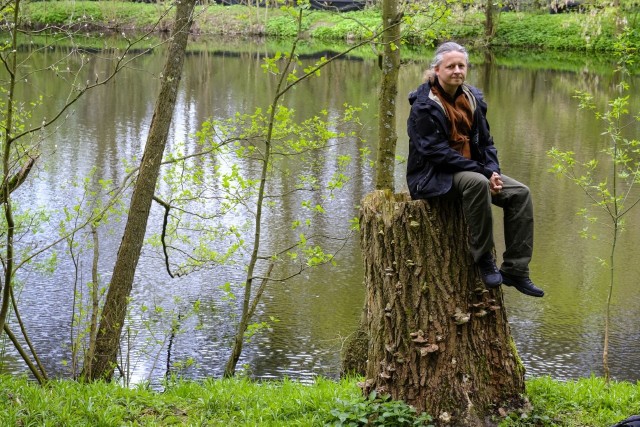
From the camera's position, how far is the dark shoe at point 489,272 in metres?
4.41

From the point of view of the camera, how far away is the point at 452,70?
14.8 feet

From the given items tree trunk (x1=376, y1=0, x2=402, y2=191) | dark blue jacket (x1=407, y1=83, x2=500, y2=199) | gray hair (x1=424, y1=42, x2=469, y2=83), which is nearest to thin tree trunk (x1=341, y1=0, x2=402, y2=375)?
tree trunk (x1=376, y1=0, x2=402, y2=191)

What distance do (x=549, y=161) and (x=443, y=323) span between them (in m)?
15.6

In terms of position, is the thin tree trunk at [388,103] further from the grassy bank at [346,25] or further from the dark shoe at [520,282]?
the grassy bank at [346,25]

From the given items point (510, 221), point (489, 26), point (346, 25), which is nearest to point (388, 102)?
point (510, 221)

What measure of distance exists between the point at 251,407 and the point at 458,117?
7.06 ft

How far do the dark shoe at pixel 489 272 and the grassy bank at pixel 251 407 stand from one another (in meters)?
0.77

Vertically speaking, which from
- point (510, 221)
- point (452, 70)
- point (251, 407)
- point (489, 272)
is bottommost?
point (251, 407)

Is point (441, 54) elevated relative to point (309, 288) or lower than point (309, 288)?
elevated

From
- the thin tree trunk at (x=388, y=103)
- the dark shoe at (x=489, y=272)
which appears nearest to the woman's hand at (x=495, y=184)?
the dark shoe at (x=489, y=272)

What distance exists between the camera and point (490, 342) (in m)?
4.57

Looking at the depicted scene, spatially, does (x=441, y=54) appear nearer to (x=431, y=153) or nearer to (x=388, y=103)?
(x=431, y=153)

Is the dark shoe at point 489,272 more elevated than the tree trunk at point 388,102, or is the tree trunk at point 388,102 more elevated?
the tree trunk at point 388,102

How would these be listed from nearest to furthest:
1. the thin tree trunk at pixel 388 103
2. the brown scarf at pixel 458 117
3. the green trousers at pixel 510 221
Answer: the green trousers at pixel 510 221
the brown scarf at pixel 458 117
the thin tree trunk at pixel 388 103
